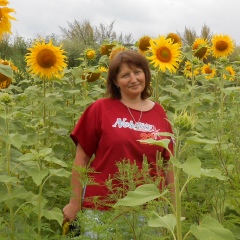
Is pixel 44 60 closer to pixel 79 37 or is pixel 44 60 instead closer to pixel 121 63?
pixel 121 63

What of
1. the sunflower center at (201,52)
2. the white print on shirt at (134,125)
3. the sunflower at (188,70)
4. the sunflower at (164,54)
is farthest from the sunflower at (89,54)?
the white print on shirt at (134,125)

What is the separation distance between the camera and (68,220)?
246 centimetres

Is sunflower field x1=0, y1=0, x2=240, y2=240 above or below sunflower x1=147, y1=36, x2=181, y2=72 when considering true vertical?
below

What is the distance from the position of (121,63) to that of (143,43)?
153cm

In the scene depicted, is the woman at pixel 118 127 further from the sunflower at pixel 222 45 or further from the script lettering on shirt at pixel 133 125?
the sunflower at pixel 222 45

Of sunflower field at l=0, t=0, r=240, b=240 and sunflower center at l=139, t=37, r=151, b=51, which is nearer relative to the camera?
sunflower field at l=0, t=0, r=240, b=240

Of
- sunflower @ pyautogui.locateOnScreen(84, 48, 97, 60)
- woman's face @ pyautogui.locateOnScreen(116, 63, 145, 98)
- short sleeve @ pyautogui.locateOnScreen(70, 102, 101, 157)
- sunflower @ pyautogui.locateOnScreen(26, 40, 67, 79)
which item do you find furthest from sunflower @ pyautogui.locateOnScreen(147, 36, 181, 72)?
short sleeve @ pyautogui.locateOnScreen(70, 102, 101, 157)

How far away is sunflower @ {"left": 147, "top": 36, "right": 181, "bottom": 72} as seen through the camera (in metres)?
3.62

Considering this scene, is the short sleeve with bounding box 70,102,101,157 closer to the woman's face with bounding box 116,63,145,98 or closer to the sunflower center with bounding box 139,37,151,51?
the woman's face with bounding box 116,63,145,98

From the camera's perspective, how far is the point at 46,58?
3352 mm

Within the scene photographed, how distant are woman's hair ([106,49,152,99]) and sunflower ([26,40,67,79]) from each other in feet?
2.51

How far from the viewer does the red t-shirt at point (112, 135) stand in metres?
2.46

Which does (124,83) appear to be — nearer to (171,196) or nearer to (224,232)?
(171,196)

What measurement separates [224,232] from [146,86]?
4.65ft
